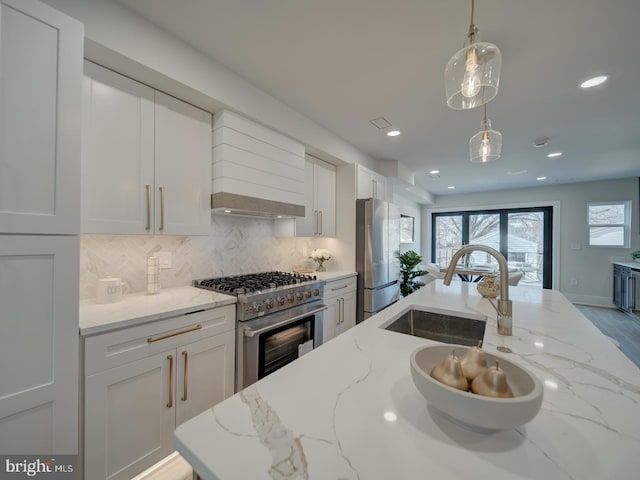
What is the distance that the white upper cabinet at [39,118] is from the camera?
0.96 m

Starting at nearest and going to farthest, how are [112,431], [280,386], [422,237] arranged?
[280,386] < [112,431] < [422,237]

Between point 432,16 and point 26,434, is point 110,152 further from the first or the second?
point 432,16

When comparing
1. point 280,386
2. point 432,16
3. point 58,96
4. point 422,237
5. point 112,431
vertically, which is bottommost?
point 112,431

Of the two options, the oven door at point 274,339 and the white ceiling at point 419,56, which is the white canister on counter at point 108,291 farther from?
the white ceiling at point 419,56

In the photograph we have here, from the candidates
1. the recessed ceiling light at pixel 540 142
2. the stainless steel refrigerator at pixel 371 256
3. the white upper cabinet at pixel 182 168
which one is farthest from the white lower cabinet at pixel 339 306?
the recessed ceiling light at pixel 540 142

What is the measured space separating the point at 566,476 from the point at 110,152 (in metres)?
2.15

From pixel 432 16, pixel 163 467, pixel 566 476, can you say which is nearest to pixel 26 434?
pixel 163 467

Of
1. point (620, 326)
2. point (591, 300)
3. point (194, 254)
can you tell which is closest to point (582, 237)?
point (591, 300)

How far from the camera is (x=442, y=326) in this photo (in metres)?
1.51

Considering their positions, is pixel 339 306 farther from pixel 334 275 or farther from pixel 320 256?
pixel 320 256

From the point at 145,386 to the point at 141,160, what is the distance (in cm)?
130

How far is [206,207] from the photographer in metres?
1.99

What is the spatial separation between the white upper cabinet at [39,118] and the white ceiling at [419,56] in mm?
607

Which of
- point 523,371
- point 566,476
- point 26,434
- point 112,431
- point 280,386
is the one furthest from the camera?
point 112,431
